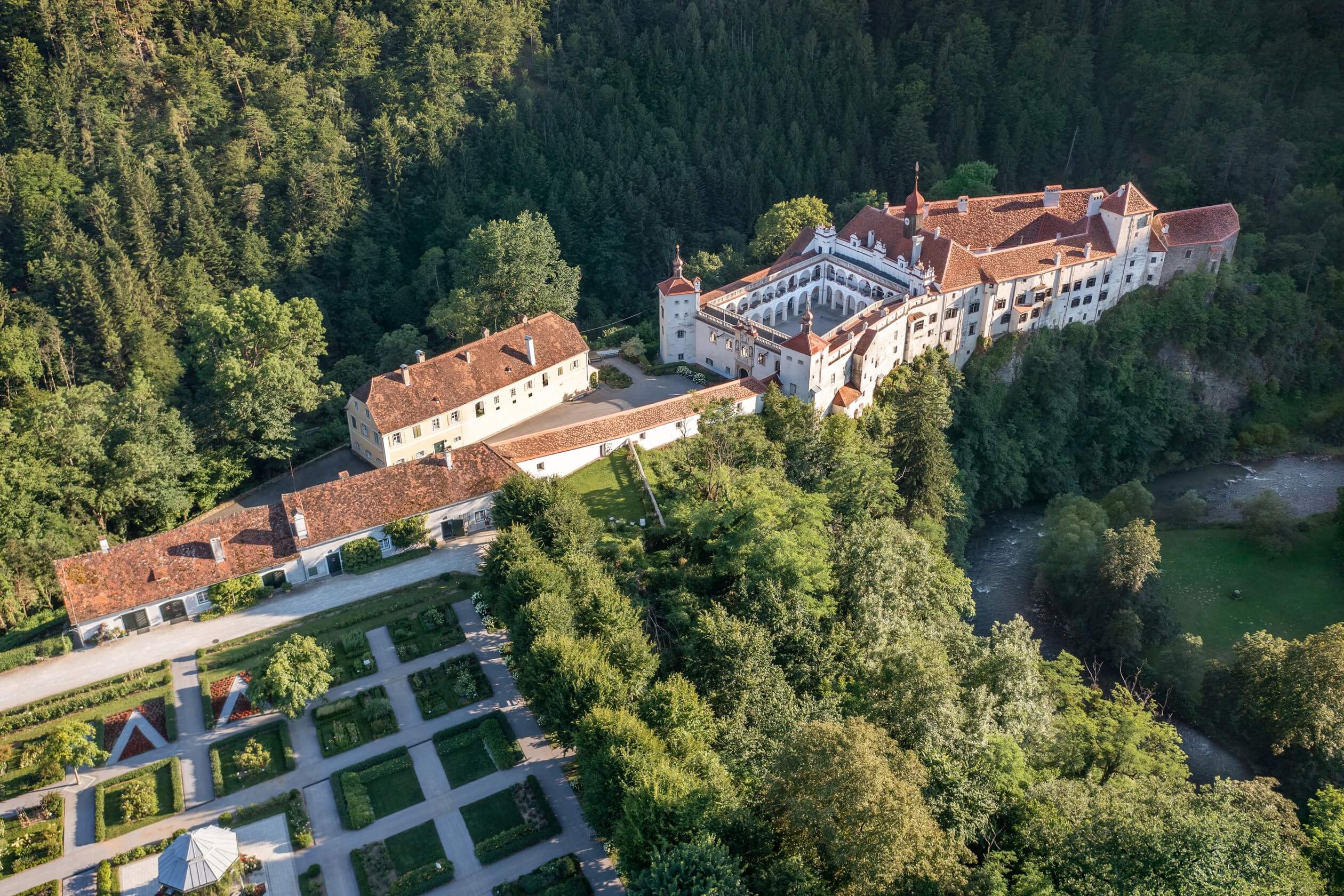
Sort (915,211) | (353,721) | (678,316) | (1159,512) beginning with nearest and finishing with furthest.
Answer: (353,721) < (678,316) < (1159,512) < (915,211)

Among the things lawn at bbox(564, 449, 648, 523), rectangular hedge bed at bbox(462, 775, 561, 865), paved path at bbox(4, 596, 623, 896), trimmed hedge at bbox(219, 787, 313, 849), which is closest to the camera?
paved path at bbox(4, 596, 623, 896)

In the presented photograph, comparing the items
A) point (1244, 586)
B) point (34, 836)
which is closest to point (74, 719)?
point (34, 836)

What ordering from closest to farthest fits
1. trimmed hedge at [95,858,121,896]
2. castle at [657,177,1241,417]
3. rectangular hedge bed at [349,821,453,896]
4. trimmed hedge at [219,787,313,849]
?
trimmed hedge at [95,858,121,896]
rectangular hedge bed at [349,821,453,896]
trimmed hedge at [219,787,313,849]
castle at [657,177,1241,417]

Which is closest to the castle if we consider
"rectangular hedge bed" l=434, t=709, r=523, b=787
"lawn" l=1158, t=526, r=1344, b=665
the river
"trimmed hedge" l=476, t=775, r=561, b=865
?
the river

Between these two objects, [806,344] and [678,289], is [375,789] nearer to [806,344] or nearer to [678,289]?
[806,344]

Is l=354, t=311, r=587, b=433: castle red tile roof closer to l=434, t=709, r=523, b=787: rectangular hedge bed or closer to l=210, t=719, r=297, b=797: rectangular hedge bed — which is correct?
l=210, t=719, r=297, b=797: rectangular hedge bed

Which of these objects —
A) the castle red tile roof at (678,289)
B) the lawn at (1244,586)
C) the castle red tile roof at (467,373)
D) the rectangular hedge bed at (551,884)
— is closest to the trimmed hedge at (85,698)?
the castle red tile roof at (467,373)
